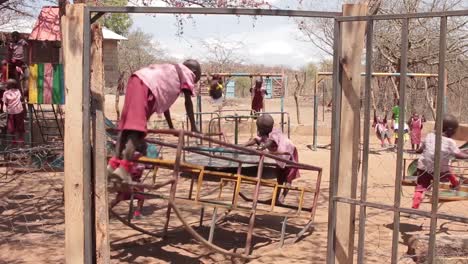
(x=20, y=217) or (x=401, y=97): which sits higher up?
(x=401, y=97)

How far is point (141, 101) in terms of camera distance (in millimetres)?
3760

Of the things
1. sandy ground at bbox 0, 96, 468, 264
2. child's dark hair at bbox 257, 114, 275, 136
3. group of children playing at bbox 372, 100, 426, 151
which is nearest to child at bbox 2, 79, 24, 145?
sandy ground at bbox 0, 96, 468, 264

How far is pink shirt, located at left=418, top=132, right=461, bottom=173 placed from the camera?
5.73 m

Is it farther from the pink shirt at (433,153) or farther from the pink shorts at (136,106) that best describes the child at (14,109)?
the pink shorts at (136,106)

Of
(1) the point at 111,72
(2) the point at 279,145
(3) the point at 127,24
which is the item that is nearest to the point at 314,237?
(2) the point at 279,145

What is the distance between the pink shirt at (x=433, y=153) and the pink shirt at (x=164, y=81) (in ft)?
9.56

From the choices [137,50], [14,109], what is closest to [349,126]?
[14,109]

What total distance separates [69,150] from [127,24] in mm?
38788

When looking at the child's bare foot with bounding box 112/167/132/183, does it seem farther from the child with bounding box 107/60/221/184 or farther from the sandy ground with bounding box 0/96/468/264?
the sandy ground with bounding box 0/96/468/264

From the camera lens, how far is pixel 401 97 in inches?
124

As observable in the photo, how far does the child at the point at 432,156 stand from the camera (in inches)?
227

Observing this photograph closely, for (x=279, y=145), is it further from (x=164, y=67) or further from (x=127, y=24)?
(x=127, y=24)

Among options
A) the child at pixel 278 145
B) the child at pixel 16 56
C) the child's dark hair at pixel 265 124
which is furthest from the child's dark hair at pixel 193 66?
the child at pixel 16 56

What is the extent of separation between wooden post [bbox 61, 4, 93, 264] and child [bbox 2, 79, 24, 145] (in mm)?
7432
